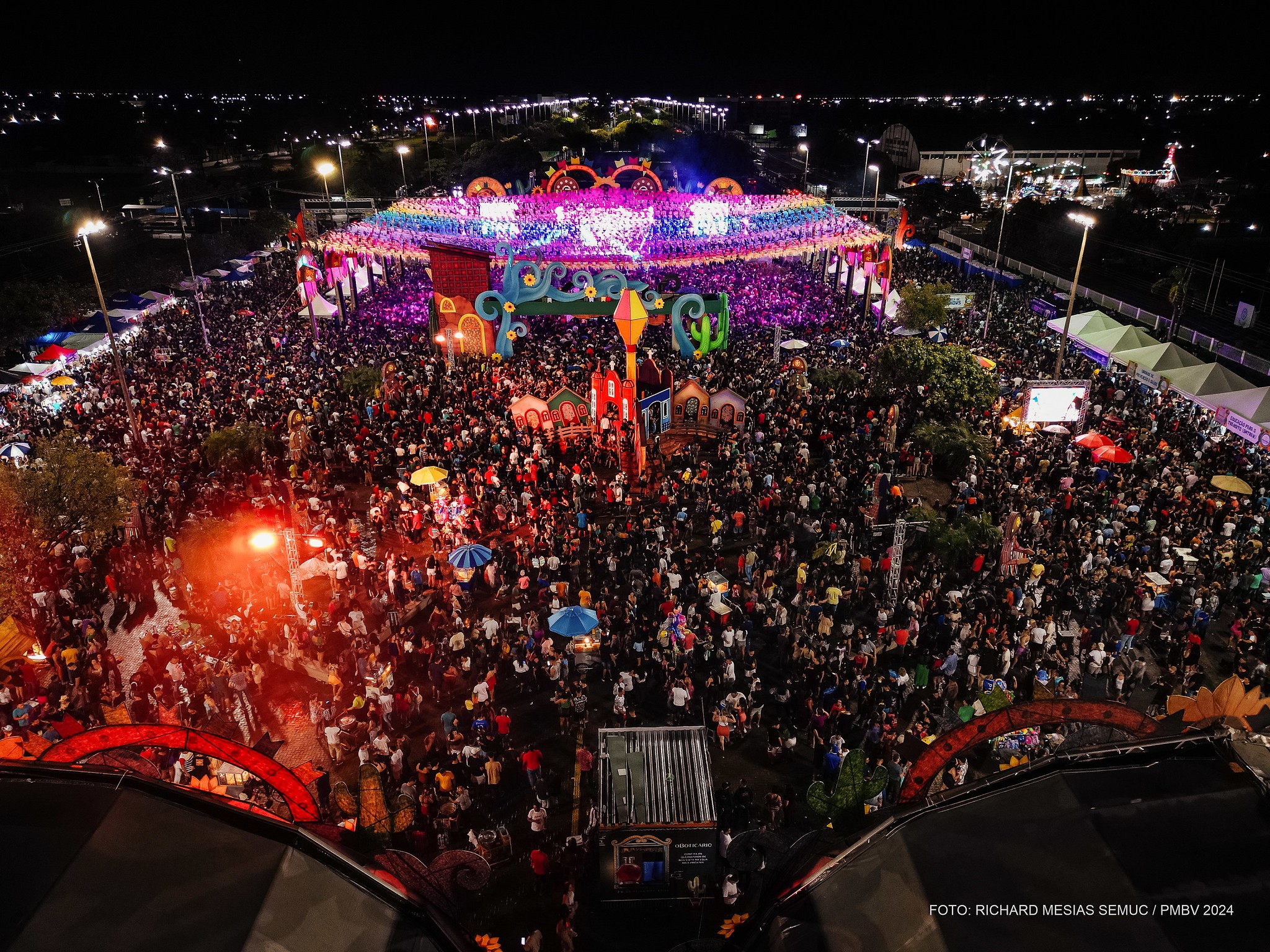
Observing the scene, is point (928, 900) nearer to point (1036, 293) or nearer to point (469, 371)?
point (469, 371)

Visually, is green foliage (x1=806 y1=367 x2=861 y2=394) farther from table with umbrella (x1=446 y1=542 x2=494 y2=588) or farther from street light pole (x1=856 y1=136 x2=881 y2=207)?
street light pole (x1=856 y1=136 x2=881 y2=207)

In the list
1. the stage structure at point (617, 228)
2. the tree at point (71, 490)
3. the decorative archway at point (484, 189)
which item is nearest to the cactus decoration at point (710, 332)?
the stage structure at point (617, 228)

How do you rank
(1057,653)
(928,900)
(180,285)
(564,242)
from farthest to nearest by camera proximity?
(180,285), (564,242), (1057,653), (928,900)

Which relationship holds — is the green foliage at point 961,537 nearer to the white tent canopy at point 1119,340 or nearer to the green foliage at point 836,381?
the green foliage at point 836,381

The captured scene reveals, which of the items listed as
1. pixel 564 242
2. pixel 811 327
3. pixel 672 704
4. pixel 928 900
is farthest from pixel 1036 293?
pixel 928 900

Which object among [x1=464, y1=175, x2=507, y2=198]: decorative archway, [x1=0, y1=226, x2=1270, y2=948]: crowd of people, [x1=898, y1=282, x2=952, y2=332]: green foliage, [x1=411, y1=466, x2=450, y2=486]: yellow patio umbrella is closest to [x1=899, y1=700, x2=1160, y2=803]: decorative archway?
[x1=0, y1=226, x2=1270, y2=948]: crowd of people

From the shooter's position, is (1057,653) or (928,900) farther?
(1057,653)

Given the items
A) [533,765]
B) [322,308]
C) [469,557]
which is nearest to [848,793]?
[533,765]
